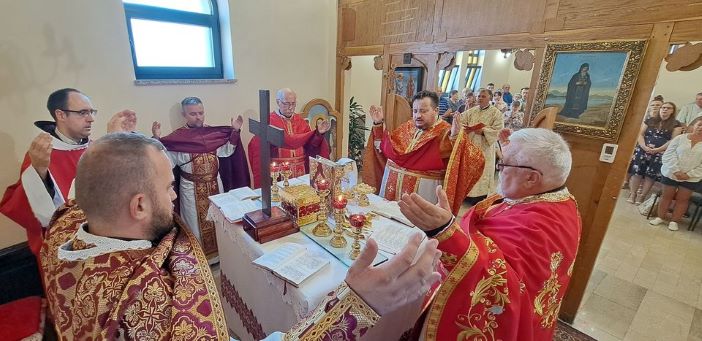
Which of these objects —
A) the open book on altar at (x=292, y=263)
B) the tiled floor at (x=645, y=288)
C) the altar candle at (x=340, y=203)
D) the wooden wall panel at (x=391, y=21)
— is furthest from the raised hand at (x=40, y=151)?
the tiled floor at (x=645, y=288)

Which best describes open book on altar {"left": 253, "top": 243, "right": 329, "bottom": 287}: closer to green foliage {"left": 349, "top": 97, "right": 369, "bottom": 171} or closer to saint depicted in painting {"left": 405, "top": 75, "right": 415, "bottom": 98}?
saint depicted in painting {"left": 405, "top": 75, "right": 415, "bottom": 98}

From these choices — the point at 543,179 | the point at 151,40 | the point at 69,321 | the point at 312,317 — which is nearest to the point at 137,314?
the point at 69,321

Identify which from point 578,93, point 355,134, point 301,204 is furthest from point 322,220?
point 355,134

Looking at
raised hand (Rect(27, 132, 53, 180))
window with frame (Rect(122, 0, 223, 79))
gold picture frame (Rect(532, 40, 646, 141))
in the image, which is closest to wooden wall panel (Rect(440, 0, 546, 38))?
gold picture frame (Rect(532, 40, 646, 141))

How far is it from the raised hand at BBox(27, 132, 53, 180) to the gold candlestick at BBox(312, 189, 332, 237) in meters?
1.94

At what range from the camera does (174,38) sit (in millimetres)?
3998

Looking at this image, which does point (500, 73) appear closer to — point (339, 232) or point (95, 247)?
point (339, 232)

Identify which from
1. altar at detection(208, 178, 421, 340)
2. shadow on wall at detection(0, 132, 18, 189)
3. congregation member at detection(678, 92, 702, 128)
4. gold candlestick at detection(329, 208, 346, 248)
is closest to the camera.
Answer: altar at detection(208, 178, 421, 340)

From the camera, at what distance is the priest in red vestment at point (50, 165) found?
7.30 feet

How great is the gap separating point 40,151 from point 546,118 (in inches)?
159

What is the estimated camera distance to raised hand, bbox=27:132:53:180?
84.1 inches

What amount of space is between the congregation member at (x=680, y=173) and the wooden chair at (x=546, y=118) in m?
4.36

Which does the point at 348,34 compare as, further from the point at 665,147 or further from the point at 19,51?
the point at 665,147

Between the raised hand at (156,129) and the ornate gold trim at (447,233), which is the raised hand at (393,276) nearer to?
the ornate gold trim at (447,233)
